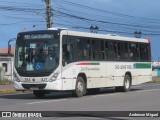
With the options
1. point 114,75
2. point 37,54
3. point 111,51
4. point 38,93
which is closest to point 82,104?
point 37,54

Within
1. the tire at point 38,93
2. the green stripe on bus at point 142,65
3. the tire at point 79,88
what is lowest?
the tire at point 38,93

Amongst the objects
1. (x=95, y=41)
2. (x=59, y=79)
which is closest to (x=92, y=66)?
(x=95, y=41)

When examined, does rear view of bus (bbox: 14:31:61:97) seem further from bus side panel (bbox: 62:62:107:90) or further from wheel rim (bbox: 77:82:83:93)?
wheel rim (bbox: 77:82:83:93)

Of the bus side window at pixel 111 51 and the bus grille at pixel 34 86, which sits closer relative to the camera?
the bus grille at pixel 34 86

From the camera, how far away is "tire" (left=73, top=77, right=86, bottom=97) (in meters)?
23.4

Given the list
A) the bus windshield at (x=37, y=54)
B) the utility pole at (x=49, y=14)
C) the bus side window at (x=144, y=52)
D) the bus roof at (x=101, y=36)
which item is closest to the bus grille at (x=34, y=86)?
the bus windshield at (x=37, y=54)

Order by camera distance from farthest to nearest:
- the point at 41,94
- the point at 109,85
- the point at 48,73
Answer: the point at 109,85, the point at 41,94, the point at 48,73

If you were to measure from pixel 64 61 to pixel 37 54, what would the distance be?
1.27 metres

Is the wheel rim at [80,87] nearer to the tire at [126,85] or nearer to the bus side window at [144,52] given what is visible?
the tire at [126,85]

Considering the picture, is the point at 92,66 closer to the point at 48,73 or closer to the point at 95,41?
the point at 95,41

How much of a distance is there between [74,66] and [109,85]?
4058 millimetres

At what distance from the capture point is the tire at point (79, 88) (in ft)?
76.7

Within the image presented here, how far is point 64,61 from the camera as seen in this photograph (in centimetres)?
2247

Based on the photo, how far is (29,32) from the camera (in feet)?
75.6
